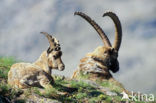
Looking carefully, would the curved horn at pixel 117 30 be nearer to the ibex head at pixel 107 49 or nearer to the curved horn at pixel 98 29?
the ibex head at pixel 107 49

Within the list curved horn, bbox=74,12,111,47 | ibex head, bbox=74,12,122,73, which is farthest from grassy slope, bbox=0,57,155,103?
curved horn, bbox=74,12,111,47

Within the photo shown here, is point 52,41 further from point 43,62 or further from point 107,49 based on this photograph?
point 107,49

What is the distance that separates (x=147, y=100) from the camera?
16.2 meters

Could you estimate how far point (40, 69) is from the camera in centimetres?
1323

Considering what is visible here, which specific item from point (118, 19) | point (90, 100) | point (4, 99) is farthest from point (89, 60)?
point (4, 99)

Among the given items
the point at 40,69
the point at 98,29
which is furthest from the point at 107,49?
the point at 40,69

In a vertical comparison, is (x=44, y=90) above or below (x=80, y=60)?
below

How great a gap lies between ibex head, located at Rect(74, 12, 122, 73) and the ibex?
6586mm

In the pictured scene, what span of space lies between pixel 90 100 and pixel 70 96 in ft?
2.38

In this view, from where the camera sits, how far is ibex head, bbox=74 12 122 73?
806 inches

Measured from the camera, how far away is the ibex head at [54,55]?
1365cm

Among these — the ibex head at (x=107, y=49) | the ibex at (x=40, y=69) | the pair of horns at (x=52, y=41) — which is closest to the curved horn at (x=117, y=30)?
the ibex head at (x=107, y=49)

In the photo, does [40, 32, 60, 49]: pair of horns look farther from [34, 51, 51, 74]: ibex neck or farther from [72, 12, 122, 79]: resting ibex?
[72, 12, 122, 79]: resting ibex

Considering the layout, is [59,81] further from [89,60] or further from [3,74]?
[89,60]
